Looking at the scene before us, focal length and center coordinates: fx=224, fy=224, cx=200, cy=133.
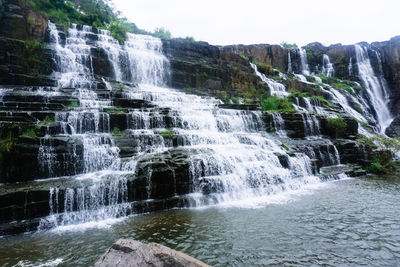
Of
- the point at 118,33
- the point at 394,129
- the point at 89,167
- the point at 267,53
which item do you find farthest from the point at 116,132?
the point at 267,53

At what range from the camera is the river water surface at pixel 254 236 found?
4137 millimetres

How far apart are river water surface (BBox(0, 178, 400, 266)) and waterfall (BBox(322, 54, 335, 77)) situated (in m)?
30.5

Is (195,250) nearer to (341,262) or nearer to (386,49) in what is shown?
(341,262)

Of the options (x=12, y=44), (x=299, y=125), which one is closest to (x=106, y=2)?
(x=12, y=44)

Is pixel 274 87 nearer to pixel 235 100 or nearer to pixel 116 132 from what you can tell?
pixel 235 100

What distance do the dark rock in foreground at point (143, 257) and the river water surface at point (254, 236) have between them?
68.3 inches

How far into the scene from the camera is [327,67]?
33688mm

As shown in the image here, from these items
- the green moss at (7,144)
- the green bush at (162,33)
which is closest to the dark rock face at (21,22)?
the green moss at (7,144)

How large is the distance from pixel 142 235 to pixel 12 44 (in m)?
16.2

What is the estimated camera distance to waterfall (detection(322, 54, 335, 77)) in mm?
33000

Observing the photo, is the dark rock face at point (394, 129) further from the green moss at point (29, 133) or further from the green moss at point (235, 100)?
the green moss at point (29, 133)

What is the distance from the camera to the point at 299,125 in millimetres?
14414

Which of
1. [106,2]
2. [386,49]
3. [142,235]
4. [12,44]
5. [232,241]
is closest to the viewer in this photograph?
[232,241]

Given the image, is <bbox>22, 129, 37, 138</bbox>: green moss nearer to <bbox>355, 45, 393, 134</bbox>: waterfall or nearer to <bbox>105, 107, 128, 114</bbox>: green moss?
<bbox>105, 107, 128, 114</bbox>: green moss
